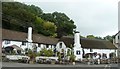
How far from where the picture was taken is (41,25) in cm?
7550

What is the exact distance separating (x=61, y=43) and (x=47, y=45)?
3.57 metres

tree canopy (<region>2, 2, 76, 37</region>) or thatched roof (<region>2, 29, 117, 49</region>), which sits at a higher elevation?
tree canopy (<region>2, 2, 76, 37</region>)

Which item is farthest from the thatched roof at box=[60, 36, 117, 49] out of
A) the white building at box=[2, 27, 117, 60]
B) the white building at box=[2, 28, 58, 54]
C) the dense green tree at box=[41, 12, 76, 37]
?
the dense green tree at box=[41, 12, 76, 37]

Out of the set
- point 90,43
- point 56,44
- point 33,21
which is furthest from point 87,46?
point 33,21

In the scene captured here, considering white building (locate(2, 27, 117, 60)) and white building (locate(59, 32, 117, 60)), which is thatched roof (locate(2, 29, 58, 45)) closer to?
white building (locate(2, 27, 117, 60))

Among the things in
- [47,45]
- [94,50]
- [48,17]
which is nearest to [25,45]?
[47,45]

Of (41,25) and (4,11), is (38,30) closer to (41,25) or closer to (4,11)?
(41,25)

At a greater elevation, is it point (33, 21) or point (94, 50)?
point (33, 21)

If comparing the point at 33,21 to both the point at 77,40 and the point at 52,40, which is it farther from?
the point at 77,40

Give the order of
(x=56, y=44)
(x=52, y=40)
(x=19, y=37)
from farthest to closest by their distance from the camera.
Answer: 1. (x=52, y=40)
2. (x=56, y=44)
3. (x=19, y=37)

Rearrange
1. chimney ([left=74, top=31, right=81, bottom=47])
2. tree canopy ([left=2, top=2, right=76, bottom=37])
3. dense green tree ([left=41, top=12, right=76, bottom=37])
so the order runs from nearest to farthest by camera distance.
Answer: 1. chimney ([left=74, top=31, right=81, bottom=47])
2. tree canopy ([left=2, top=2, right=76, bottom=37])
3. dense green tree ([left=41, top=12, right=76, bottom=37])

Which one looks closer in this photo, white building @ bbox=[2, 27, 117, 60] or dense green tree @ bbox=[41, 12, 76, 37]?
white building @ bbox=[2, 27, 117, 60]

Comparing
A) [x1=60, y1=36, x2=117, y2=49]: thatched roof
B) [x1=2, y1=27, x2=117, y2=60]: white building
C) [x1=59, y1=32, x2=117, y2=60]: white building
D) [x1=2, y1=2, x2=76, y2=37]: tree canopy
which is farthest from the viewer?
[x1=2, y1=2, x2=76, y2=37]: tree canopy

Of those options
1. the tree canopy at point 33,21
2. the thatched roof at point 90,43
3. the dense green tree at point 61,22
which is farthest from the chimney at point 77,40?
the dense green tree at point 61,22
